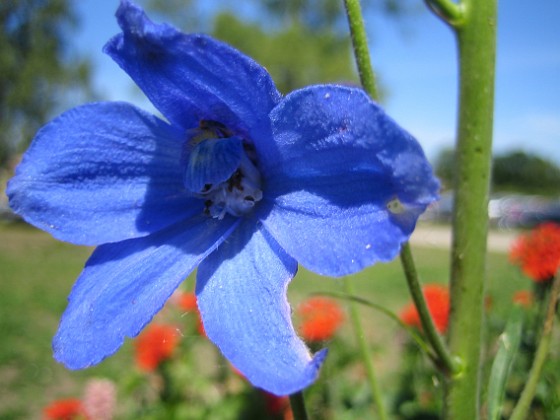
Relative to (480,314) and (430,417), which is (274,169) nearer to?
(480,314)

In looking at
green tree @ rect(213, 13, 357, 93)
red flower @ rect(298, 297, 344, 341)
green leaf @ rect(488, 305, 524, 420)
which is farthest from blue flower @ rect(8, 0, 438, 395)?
green tree @ rect(213, 13, 357, 93)

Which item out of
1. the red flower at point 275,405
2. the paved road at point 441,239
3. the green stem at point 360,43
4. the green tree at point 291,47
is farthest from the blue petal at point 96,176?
the green tree at point 291,47

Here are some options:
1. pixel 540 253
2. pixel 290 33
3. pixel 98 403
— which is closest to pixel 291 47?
pixel 290 33

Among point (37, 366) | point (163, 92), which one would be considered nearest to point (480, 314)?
point (163, 92)

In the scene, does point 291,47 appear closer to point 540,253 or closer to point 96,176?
point 540,253

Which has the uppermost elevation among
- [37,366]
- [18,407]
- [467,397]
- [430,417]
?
[467,397]

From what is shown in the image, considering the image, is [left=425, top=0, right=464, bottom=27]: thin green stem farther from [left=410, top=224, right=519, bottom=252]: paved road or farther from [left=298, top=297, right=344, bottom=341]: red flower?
[left=410, top=224, right=519, bottom=252]: paved road
